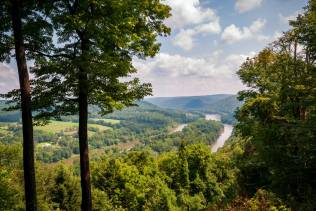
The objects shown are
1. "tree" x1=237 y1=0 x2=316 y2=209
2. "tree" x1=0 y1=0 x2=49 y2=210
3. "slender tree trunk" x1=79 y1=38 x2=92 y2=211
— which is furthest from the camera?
"tree" x1=237 y1=0 x2=316 y2=209

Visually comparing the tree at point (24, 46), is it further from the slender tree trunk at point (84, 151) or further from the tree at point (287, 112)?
the tree at point (287, 112)

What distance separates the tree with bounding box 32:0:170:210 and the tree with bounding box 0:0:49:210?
0.81 meters

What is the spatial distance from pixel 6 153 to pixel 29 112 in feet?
123

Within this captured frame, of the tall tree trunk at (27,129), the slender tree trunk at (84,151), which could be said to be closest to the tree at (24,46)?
the tall tree trunk at (27,129)

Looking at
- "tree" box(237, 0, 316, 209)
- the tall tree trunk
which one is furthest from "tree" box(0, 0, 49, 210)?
"tree" box(237, 0, 316, 209)

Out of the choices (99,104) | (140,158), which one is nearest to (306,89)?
(99,104)

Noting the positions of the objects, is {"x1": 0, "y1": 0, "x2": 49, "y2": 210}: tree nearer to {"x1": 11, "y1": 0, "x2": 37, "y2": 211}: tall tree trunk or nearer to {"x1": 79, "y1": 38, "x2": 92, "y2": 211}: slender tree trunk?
{"x1": 11, "y1": 0, "x2": 37, "y2": 211}: tall tree trunk

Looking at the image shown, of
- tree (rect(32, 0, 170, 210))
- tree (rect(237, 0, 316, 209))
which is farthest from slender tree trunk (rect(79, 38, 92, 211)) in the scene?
tree (rect(237, 0, 316, 209))

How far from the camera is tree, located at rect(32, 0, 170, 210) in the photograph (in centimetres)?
1153

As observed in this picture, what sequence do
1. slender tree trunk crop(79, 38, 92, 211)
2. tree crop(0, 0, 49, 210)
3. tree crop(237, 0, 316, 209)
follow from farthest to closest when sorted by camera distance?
1. tree crop(237, 0, 316, 209)
2. slender tree trunk crop(79, 38, 92, 211)
3. tree crop(0, 0, 49, 210)

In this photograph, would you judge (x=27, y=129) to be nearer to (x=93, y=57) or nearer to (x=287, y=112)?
(x=93, y=57)

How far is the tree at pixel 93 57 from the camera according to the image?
454 inches

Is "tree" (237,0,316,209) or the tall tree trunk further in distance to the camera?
"tree" (237,0,316,209)

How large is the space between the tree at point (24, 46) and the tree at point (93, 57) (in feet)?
2.67
